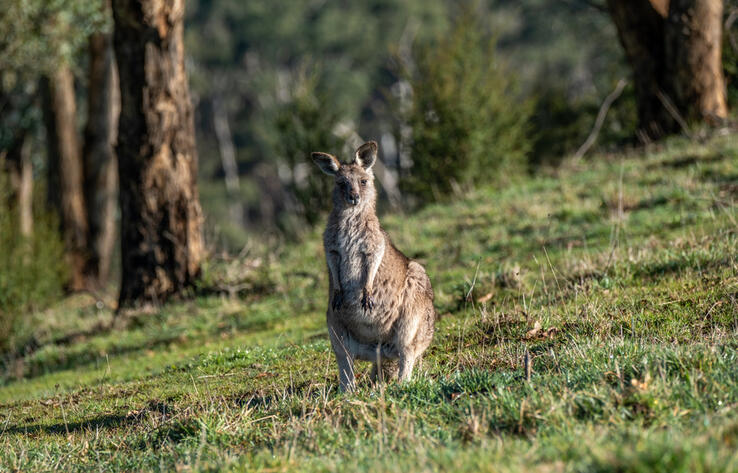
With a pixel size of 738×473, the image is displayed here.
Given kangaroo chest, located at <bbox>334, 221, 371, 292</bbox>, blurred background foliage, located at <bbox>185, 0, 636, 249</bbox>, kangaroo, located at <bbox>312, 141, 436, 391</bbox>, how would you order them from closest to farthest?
kangaroo, located at <bbox>312, 141, 436, 391</bbox> < kangaroo chest, located at <bbox>334, 221, 371, 292</bbox> < blurred background foliage, located at <bbox>185, 0, 636, 249</bbox>

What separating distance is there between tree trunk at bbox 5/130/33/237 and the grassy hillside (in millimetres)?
6104

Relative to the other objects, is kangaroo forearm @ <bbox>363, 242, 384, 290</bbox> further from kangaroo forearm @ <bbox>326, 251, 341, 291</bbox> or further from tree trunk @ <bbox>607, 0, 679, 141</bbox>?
tree trunk @ <bbox>607, 0, 679, 141</bbox>

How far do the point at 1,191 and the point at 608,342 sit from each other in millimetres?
12782

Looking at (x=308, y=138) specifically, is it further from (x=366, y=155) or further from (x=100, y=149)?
(x=366, y=155)

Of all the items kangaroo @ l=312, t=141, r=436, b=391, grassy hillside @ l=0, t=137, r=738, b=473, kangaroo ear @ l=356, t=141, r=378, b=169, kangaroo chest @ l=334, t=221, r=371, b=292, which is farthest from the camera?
kangaroo ear @ l=356, t=141, r=378, b=169

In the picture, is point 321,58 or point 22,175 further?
point 321,58

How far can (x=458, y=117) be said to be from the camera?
54.4 ft

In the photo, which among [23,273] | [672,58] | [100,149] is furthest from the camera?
[100,149]

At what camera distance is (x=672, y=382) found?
4.59m

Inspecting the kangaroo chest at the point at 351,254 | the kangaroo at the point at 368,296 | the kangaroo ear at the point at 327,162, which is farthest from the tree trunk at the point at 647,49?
the kangaroo chest at the point at 351,254

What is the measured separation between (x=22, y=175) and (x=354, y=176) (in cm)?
1684

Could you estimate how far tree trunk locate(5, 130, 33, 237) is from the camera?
757 inches

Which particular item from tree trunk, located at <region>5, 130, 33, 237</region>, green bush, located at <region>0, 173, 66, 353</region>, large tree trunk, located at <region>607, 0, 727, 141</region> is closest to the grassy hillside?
green bush, located at <region>0, 173, 66, 353</region>

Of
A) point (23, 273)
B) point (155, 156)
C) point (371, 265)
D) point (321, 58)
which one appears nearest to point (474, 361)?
point (371, 265)
